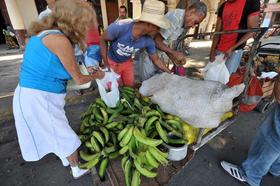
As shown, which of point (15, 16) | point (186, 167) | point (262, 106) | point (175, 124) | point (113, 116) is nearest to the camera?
point (175, 124)

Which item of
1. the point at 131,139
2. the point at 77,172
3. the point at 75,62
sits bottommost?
the point at 77,172

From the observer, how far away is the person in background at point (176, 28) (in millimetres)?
2342

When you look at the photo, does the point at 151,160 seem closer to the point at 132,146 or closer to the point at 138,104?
the point at 132,146

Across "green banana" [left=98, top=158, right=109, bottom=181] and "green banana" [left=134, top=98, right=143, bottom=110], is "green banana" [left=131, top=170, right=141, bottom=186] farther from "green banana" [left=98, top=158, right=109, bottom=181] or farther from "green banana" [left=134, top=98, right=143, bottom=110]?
"green banana" [left=134, top=98, right=143, bottom=110]

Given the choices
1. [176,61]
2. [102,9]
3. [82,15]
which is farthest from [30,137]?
[102,9]

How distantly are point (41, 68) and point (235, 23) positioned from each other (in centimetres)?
279

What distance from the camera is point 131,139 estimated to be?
1.51 meters

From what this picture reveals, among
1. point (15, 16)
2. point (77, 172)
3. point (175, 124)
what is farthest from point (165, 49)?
point (15, 16)

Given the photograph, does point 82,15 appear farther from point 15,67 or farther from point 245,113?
point 15,67

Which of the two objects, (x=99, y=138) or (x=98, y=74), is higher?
(x=98, y=74)

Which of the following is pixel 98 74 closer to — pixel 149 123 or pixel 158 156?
pixel 149 123

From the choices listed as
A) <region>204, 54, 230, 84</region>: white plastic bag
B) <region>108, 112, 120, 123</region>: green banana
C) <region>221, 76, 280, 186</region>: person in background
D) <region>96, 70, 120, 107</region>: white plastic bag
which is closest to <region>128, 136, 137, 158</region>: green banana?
<region>108, 112, 120, 123</region>: green banana

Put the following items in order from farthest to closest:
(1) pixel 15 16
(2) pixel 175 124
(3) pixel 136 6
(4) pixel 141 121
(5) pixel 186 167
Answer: (3) pixel 136 6
(1) pixel 15 16
(5) pixel 186 167
(2) pixel 175 124
(4) pixel 141 121

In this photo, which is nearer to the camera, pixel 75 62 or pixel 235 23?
pixel 75 62
